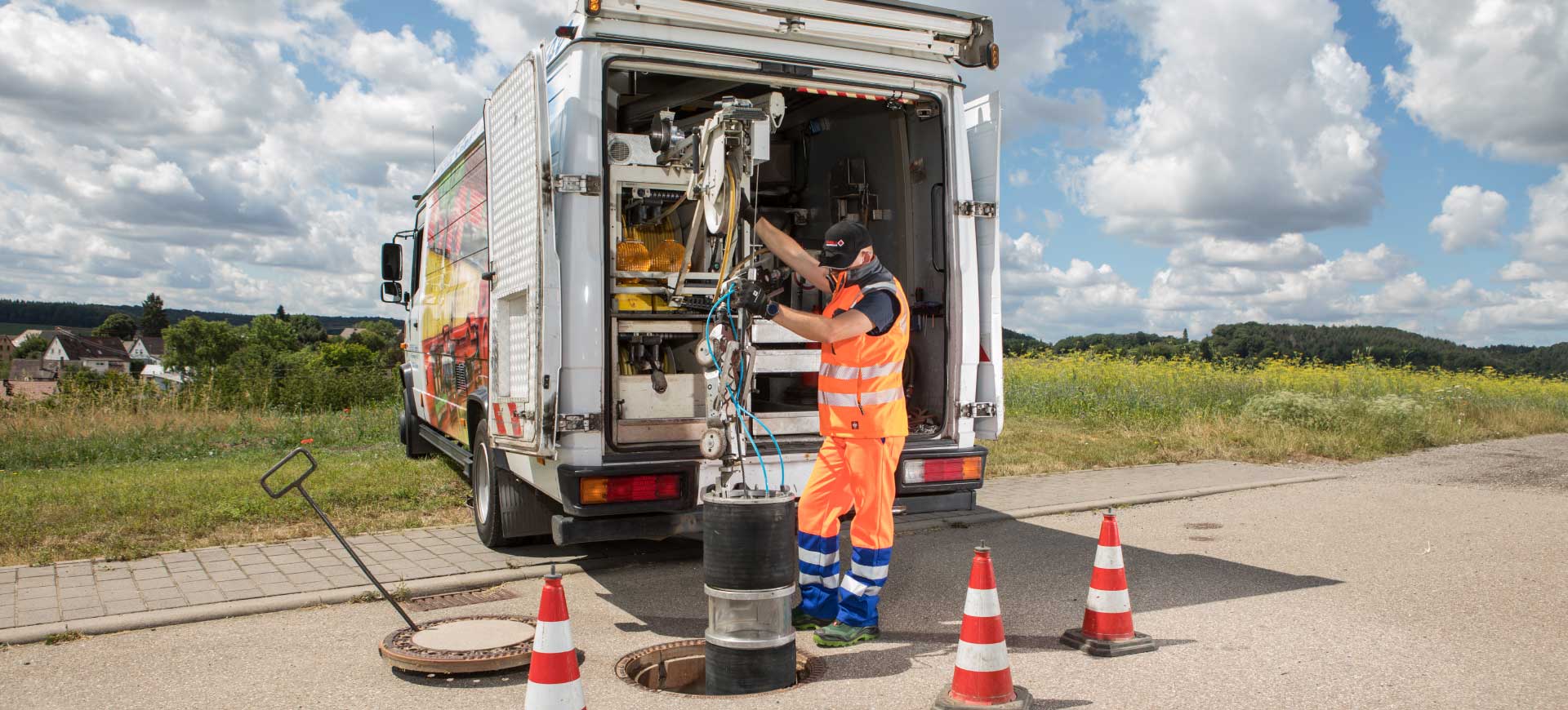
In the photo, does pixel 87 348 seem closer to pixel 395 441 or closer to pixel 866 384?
pixel 395 441

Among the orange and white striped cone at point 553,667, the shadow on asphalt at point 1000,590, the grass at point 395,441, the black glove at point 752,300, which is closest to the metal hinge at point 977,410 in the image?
the shadow on asphalt at point 1000,590

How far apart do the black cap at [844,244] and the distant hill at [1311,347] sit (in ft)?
51.4

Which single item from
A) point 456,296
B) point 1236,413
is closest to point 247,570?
point 456,296

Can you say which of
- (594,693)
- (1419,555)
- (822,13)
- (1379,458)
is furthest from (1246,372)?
(594,693)

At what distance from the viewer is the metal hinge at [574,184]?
4.92 metres

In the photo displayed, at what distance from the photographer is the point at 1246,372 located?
743 inches

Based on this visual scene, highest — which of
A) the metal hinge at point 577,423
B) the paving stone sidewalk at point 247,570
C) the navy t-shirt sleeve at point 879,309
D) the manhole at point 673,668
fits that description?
the navy t-shirt sleeve at point 879,309

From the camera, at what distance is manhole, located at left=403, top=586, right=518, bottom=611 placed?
5449 millimetres

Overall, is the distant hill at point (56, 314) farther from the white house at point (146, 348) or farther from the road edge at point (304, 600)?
the road edge at point (304, 600)

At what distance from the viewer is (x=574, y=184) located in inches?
194

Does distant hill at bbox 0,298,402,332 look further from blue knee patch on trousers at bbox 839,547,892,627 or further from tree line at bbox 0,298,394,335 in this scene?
blue knee patch on trousers at bbox 839,547,892,627

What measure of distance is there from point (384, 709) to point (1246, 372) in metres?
17.7

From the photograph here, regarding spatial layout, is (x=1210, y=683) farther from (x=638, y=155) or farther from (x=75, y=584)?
(x=75, y=584)

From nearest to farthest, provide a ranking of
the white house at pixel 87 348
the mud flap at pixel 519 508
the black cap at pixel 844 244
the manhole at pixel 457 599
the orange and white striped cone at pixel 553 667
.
Result: 1. the orange and white striped cone at pixel 553 667
2. the black cap at pixel 844 244
3. the manhole at pixel 457 599
4. the mud flap at pixel 519 508
5. the white house at pixel 87 348
